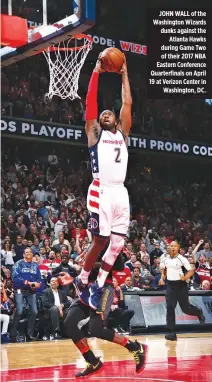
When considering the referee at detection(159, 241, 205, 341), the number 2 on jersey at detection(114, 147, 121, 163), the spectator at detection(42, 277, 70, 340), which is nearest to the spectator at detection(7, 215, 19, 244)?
the spectator at detection(42, 277, 70, 340)

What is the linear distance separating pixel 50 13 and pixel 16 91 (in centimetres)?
277

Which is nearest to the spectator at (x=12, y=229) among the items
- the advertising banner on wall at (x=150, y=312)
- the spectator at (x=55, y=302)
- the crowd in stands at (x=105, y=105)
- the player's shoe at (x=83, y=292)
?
the spectator at (x=55, y=302)

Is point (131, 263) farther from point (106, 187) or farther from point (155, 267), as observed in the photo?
point (106, 187)

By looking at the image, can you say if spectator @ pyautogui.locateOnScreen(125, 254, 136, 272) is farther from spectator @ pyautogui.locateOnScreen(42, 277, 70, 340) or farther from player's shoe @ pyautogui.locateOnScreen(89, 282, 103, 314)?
player's shoe @ pyautogui.locateOnScreen(89, 282, 103, 314)

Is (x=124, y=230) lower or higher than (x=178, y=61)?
lower

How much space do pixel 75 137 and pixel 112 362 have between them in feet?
45.0

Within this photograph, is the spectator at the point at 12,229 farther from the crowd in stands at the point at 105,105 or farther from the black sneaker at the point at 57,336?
the crowd in stands at the point at 105,105

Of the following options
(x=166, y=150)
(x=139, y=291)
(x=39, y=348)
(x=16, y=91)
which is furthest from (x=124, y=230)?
(x=166, y=150)

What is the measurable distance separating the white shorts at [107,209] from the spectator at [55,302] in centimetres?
670

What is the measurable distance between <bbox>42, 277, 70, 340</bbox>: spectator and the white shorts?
6.70m

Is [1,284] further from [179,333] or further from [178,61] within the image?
[178,61]

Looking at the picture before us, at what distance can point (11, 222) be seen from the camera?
1788 cm

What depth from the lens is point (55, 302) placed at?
1441cm

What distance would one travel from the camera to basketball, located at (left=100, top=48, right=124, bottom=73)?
7.51 meters
